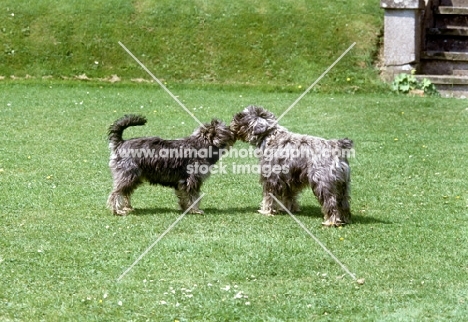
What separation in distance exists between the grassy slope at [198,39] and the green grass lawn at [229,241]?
453 cm

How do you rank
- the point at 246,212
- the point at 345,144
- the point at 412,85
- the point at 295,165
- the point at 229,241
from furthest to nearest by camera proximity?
the point at 412,85
the point at 246,212
the point at 295,165
the point at 345,144
the point at 229,241

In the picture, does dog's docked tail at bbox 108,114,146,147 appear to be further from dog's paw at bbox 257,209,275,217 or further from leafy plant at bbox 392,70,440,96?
leafy plant at bbox 392,70,440,96

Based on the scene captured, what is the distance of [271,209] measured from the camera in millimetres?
9914

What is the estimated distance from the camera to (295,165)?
955 cm

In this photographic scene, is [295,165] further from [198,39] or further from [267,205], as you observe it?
[198,39]

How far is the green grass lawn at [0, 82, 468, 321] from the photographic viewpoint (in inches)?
280

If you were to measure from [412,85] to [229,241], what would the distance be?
10.8 metres

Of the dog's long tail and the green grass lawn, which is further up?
the dog's long tail

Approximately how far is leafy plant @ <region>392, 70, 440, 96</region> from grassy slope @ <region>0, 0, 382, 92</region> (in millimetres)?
618

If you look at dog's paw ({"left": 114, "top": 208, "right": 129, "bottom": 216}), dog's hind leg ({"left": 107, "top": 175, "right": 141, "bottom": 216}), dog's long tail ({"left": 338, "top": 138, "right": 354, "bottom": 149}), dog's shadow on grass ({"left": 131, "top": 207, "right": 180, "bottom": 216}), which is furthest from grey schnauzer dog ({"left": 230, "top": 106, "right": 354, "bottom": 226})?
dog's paw ({"left": 114, "top": 208, "right": 129, "bottom": 216})

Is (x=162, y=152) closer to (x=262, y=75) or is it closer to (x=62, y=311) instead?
(x=62, y=311)

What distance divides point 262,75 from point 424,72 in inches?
152

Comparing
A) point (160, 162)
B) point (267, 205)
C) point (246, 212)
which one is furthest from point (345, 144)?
point (160, 162)

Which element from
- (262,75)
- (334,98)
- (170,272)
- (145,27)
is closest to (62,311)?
(170,272)
